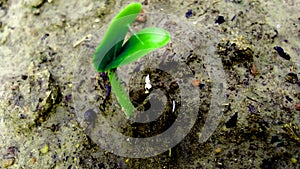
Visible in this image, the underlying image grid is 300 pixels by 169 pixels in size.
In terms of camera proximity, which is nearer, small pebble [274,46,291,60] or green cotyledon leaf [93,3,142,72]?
green cotyledon leaf [93,3,142,72]

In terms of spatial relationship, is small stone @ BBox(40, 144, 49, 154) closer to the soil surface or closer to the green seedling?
the soil surface

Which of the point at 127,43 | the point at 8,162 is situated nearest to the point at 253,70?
the point at 127,43

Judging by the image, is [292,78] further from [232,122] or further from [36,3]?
[36,3]

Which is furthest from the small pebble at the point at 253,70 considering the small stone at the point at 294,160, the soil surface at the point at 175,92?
the small stone at the point at 294,160

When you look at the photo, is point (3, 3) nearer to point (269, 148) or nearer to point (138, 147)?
point (138, 147)

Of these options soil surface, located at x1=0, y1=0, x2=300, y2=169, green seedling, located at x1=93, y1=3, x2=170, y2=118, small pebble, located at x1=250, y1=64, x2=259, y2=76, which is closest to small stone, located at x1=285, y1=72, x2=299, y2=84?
soil surface, located at x1=0, y1=0, x2=300, y2=169

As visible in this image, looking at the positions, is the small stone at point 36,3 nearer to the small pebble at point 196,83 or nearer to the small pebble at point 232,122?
the small pebble at point 196,83

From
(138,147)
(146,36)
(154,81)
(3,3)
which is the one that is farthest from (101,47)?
(3,3)
